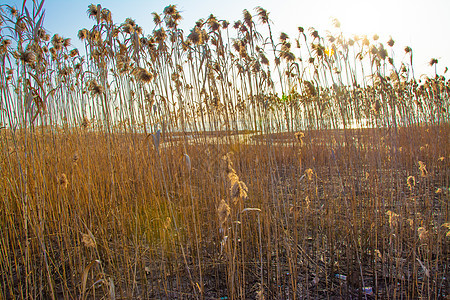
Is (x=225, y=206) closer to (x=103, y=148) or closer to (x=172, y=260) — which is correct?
(x=172, y=260)

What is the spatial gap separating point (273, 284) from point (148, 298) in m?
0.72

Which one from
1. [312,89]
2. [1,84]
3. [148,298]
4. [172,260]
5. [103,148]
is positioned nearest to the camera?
[1,84]

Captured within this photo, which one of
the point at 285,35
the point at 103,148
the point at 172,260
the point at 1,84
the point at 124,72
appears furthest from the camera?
the point at 103,148

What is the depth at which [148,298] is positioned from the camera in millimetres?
1469

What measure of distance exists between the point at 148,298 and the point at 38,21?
1.42 m

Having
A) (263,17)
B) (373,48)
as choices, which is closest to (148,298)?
(263,17)

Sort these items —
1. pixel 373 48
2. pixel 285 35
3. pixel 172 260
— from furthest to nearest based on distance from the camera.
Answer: pixel 285 35 < pixel 373 48 < pixel 172 260

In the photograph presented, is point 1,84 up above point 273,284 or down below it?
above

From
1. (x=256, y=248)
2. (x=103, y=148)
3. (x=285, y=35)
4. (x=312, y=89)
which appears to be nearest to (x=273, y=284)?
(x=256, y=248)

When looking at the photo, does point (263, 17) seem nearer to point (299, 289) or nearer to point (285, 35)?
point (285, 35)

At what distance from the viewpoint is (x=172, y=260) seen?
184 centimetres

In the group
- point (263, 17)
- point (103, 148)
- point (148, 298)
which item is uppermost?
point (263, 17)

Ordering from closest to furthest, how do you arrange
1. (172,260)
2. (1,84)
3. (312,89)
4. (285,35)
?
(1,84), (172,260), (312,89), (285,35)

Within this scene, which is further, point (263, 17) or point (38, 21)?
point (263, 17)
